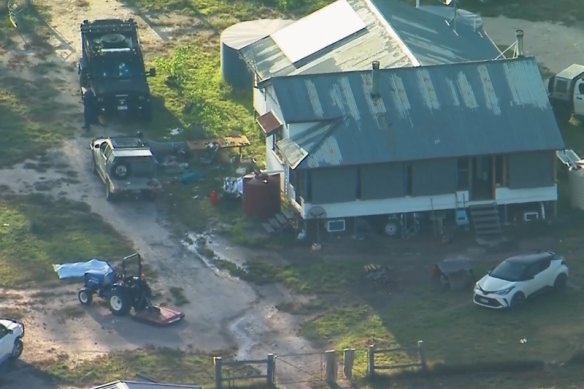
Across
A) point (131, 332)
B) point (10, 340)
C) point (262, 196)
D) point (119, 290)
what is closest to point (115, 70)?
point (262, 196)

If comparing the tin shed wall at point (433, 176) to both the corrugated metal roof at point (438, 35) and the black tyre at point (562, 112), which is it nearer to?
the corrugated metal roof at point (438, 35)

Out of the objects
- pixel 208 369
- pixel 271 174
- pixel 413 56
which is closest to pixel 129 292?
pixel 208 369

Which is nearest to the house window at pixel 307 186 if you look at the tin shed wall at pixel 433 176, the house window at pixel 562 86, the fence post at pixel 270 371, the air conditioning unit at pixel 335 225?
the air conditioning unit at pixel 335 225

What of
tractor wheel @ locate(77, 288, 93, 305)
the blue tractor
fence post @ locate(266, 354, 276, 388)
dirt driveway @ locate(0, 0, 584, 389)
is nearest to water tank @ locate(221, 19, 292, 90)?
dirt driveway @ locate(0, 0, 584, 389)

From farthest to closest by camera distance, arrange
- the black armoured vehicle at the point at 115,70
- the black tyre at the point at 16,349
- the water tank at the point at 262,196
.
A: the black armoured vehicle at the point at 115,70 < the water tank at the point at 262,196 < the black tyre at the point at 16,349

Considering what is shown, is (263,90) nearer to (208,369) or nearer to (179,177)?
(179,177)

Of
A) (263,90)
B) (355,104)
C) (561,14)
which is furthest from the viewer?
(561,14)
